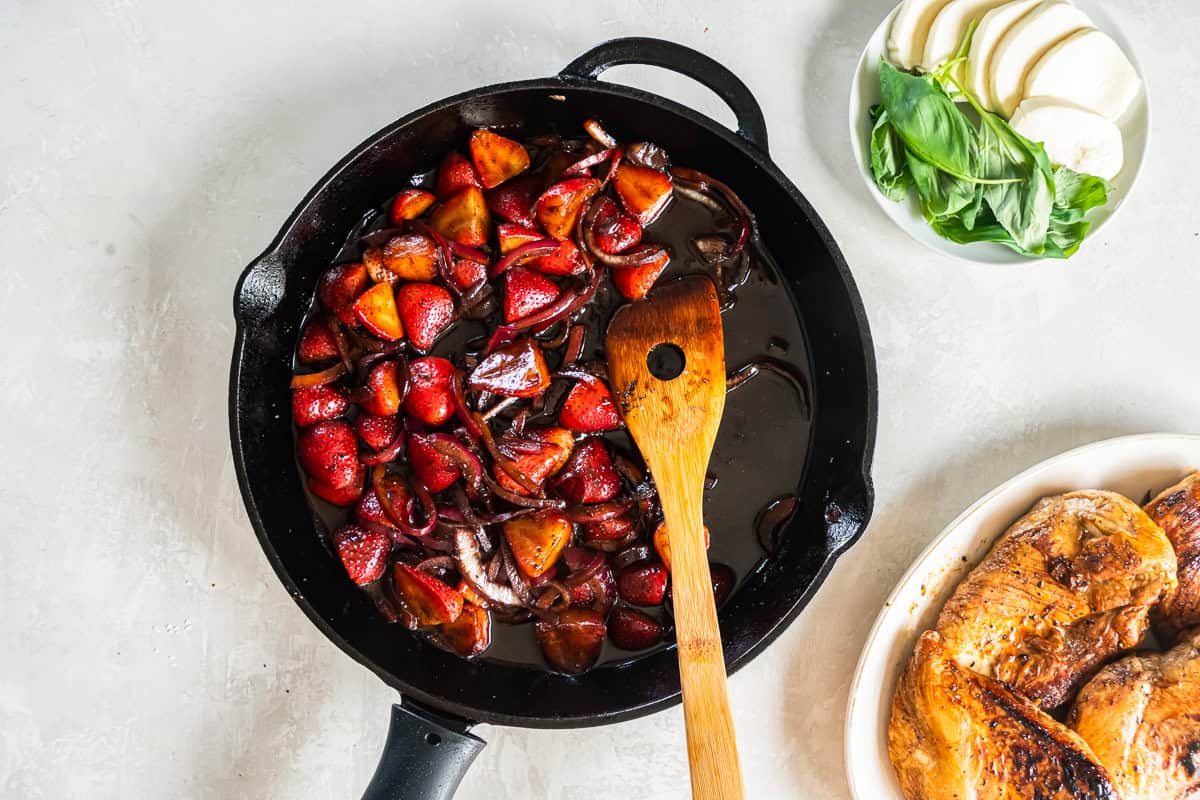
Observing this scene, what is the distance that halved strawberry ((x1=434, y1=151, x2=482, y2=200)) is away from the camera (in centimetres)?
237

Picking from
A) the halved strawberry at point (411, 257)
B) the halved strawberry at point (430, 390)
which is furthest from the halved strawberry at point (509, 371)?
the halved strawberry at point (411, 257)

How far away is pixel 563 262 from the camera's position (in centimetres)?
235

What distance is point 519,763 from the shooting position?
2.53 meters

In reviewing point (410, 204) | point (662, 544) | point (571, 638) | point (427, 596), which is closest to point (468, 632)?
point (427, 596)

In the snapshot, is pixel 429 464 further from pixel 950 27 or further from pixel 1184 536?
pixel 1184 536

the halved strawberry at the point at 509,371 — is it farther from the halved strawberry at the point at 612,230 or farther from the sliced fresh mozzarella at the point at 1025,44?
the sliced fresh mozzarella at the point at 1025,44

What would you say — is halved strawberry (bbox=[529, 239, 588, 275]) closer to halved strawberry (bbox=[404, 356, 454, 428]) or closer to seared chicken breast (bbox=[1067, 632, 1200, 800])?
halved strawberry (bbox=[404, 356, 454, 428])

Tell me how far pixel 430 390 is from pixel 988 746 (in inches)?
64.6

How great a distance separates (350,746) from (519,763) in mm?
472

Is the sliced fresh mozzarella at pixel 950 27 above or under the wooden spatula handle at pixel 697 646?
above

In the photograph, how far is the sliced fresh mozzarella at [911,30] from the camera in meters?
2.40

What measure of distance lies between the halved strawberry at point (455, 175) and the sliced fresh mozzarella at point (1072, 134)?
4.70ft

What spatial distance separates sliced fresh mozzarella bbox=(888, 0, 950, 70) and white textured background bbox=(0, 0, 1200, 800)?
0.63 feet

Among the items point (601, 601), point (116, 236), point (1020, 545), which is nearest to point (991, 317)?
point (1020, 545)
